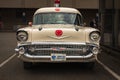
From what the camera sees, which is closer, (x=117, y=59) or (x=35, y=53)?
(x=35, y=53)

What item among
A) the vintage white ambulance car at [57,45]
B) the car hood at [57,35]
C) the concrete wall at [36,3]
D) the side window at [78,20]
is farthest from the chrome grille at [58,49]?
the concrete wall at [36,3]

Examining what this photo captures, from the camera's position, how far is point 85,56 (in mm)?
9180

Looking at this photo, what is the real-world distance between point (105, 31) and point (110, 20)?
3.43 feet

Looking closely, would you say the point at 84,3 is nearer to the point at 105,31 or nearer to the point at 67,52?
the point at 105,31

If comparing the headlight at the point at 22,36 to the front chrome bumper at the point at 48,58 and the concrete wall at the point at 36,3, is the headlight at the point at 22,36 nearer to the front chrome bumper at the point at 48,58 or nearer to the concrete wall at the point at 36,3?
the front chrome bumper at the point at 48,58

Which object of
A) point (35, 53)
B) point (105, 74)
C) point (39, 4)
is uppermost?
point (39, 4)

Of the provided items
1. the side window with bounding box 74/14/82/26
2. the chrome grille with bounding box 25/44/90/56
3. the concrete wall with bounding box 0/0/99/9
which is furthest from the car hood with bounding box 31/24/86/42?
the concrete wall with bounding box 0/0/99/9

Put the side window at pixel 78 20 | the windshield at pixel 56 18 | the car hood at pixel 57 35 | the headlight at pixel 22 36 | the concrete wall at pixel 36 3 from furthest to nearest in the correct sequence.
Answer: the concrete wall at pixel 36 3 → the side window at pixel 78 20 → the windshield at pixel 56 18 → the headlight at pixel 22 36 → the car hood at pixel 57 35

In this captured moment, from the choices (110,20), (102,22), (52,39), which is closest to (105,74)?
(52,39)

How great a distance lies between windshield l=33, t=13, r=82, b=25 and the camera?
35.5 ft

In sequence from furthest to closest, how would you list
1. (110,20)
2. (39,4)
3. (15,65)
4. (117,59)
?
(39,4) → (110,20) → (117,59) → (15,65)

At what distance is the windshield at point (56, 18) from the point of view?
10.8 m

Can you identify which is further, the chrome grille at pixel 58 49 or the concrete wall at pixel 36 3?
the concrete wall at pixel 36 3

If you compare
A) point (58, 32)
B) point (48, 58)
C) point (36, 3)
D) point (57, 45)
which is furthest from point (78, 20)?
point (36, 3)
